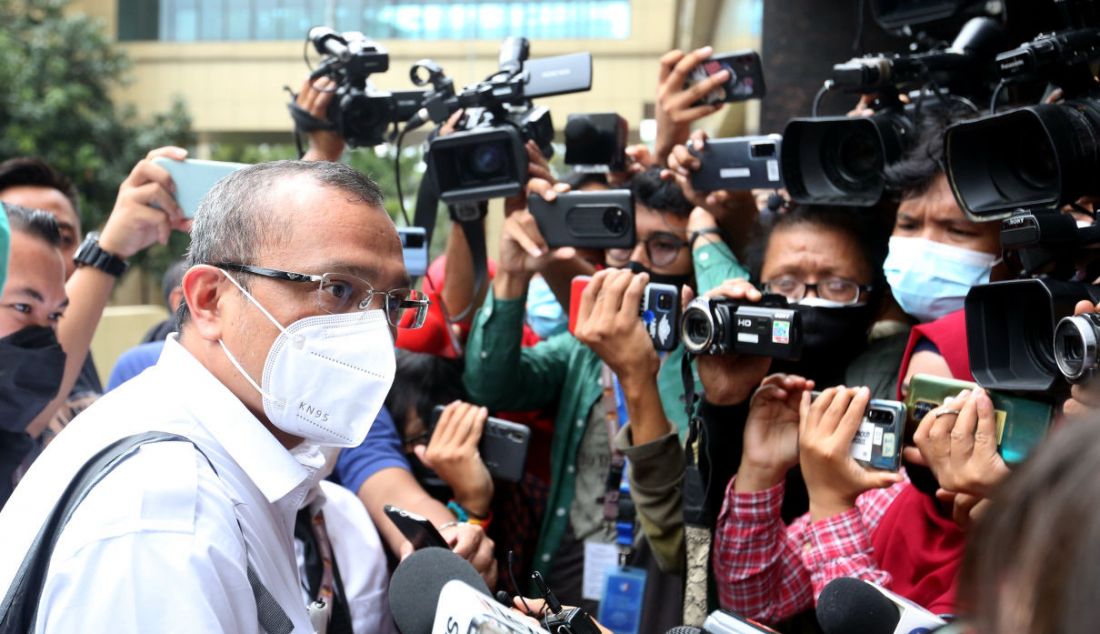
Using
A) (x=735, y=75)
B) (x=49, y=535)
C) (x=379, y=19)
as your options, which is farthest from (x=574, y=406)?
(x=379, y=19)

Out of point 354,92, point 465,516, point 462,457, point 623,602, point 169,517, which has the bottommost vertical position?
point 623,602

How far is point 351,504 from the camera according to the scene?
8.07 feet

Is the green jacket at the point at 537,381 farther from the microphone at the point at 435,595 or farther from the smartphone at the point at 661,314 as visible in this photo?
the microphone at the point at 435,595

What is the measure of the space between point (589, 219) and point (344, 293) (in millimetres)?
1251

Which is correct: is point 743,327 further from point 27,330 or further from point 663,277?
point 27,330

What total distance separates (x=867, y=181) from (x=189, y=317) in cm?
176

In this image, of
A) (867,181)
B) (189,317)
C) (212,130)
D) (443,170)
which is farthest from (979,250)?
(212,130)

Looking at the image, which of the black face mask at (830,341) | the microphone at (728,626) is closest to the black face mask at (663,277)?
the black face mask at (830,341)

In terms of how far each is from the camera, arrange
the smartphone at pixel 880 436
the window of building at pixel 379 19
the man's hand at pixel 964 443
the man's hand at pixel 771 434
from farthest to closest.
Answer: 1. the window of building at pixel 379 19
2. the man's hand at pixel 771 434
3. the smartphone at pixel 880 436
4. the man's hand at pixel 964 443

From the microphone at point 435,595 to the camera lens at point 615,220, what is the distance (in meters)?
1.31

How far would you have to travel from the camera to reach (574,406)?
3.26 m

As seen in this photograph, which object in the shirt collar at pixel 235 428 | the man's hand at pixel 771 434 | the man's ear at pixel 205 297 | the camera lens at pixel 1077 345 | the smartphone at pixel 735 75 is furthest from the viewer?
the smartphone at pixel 735 75

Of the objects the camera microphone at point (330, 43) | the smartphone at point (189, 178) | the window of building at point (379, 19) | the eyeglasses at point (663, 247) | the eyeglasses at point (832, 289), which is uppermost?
the window of building at point (379, 19)

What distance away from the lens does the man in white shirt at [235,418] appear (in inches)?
54.0
